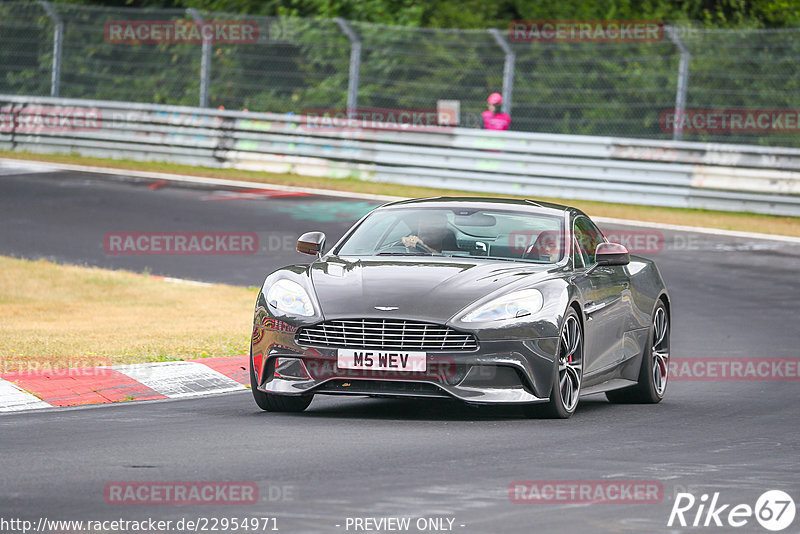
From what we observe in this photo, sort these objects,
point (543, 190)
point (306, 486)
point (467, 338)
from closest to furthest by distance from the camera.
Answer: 1. point (306, 486)
2. point (467, 338)
3. point (543, 190)

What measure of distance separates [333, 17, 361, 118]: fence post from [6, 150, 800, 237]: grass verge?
1.42 m

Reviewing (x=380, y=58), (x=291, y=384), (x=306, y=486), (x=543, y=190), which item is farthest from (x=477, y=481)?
(x=380, y=58)

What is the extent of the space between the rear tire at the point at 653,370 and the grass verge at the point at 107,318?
123 inches

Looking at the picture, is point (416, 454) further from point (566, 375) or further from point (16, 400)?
point (16, 400)

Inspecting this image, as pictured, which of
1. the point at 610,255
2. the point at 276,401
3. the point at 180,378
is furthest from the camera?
the point at 180,378

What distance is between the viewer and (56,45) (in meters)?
28.6

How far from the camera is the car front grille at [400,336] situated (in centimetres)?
848

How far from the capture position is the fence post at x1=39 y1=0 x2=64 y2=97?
28.4 m

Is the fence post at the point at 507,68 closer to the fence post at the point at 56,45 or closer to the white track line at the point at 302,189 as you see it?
the white track line at the point at 302,189

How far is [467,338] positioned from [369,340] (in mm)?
555

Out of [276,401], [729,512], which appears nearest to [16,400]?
[276,401]

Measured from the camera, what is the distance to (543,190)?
2406 cm

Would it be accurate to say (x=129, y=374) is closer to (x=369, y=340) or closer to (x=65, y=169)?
(x=369, y=340)

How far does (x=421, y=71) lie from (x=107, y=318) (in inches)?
522
